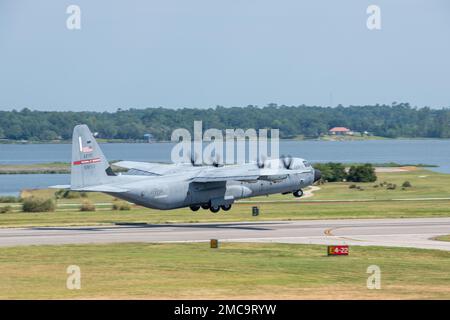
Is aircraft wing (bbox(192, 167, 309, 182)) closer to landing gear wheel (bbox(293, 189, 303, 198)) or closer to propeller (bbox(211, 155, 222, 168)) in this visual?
propeller (bbox(211, 155, 222, 168))

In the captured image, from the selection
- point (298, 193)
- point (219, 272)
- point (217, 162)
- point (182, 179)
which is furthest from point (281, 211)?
point (219, 272)

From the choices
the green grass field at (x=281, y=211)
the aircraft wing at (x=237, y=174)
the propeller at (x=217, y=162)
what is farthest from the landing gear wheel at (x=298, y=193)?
the propeller at (x=217, y=162)

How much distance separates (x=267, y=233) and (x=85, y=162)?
11836 mm

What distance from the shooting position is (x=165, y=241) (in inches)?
2064

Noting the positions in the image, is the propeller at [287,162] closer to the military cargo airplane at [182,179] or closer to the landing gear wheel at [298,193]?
the military cargo airplane at [182,179]

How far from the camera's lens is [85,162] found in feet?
189

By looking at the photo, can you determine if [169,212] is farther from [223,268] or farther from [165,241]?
[223,268]

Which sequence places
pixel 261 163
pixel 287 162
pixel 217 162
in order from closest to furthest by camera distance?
1. pixel 261 163
2. pixel 287 162
3. pixel 217 162

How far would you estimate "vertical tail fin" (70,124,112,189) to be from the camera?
57188mm

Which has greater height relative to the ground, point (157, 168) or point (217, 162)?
point (217, 162)

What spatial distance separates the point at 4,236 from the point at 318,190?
51104 millimetres

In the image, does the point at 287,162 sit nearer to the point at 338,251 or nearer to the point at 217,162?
the point at 217,162
